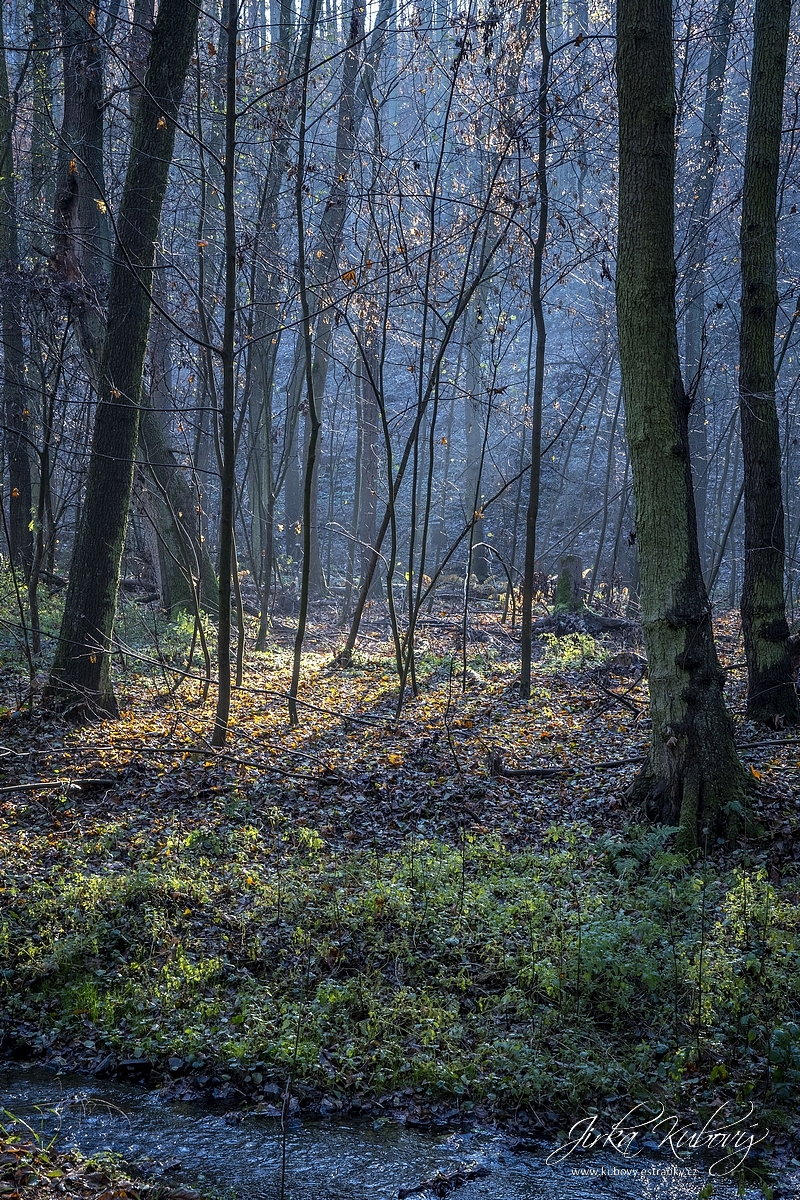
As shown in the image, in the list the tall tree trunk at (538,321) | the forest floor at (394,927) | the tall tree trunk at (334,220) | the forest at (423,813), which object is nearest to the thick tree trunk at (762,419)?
the forest at (423,813)

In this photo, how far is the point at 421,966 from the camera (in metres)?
4.60

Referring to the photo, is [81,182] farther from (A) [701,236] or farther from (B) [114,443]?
(A) [701,236]

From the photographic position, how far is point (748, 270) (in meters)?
7.90

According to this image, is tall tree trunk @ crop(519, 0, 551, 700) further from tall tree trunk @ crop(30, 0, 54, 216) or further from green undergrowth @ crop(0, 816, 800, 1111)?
tall tree trunk @ crop(30, 0, 54, 216)

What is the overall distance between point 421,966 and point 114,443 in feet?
19.8

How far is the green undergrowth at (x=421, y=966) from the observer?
152 inches

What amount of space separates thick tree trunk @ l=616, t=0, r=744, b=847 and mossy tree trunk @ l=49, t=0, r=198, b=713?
15.3 feet

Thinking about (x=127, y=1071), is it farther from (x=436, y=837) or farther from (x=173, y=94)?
(x=173, y=94)

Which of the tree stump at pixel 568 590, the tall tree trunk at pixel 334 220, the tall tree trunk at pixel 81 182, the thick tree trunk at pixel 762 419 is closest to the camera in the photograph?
the thick tree trunk at pixel 762 419

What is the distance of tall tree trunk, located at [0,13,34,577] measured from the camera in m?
10.0

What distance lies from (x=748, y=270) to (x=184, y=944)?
760cm

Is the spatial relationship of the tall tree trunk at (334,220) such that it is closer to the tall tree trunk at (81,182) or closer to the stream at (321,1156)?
the tall tree trunk at (81,182)

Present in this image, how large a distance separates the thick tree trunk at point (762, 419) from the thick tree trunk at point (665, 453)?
7.88 feet

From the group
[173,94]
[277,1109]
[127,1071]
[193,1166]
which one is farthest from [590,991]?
[173,94]
